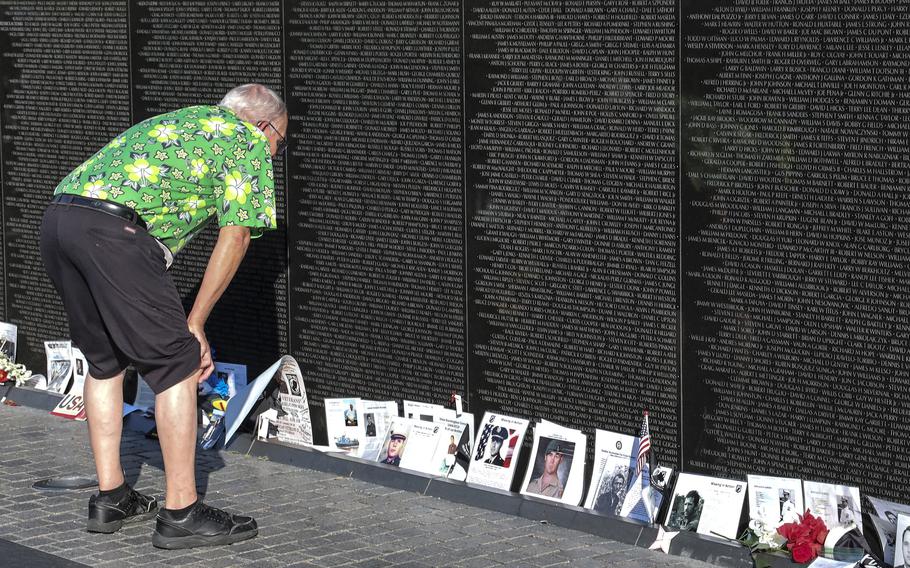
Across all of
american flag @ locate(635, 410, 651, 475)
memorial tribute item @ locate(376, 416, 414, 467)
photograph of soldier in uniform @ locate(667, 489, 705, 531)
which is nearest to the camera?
photograph of soldier in uniform @ locate(667, 489, 705, 531)

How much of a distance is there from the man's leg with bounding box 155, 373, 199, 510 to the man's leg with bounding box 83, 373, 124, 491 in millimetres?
391

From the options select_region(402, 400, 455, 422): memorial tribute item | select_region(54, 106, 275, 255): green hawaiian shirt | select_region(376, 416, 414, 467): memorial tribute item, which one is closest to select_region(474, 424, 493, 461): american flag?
select_region(402, 400, 455, 422): memorial tribute item

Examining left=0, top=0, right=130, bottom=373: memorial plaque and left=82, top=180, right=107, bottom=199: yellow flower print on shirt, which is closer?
left=82, top=180, right=107, bottom=199: yellow flower print on shirt

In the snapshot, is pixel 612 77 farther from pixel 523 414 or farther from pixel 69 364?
pixel 69 364

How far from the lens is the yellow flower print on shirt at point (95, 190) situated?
594 cm

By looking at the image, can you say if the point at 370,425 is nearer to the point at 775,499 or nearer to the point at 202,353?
the point at 202,353

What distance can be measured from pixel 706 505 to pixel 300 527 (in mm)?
1747

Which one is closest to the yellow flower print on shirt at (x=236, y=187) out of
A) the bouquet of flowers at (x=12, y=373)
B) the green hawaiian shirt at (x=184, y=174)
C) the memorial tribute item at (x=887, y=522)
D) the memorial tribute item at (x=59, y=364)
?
the green hawaiian shirt at (x=184, y=174)

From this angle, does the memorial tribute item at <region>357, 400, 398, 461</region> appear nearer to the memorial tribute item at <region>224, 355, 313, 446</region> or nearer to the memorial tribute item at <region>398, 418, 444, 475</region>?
the memorial tribute item at <region>398, 418, 444, 475</region>

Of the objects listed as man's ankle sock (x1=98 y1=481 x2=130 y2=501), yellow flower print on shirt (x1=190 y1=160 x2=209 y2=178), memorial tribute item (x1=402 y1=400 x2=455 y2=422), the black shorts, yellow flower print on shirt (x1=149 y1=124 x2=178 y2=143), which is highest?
yellow flower print on shirt (x1=149 y1=124 x2=178 y2=143)

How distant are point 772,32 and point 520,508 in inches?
93.3

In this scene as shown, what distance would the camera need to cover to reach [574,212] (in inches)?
260

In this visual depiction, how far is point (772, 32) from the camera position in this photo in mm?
5832

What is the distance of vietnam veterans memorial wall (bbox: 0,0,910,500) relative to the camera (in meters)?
5.69
